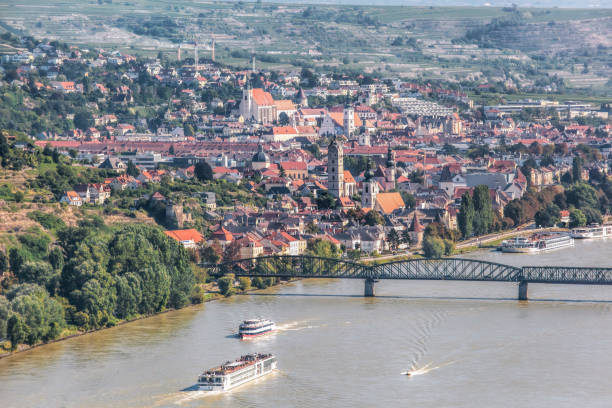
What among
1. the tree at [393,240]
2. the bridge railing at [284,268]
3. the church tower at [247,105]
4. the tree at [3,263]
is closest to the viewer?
the tree at [3,263]

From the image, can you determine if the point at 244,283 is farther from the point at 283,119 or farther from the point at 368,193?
the point at 283,119

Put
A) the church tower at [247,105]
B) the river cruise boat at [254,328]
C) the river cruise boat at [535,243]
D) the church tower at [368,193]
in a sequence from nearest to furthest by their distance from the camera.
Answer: the river cruise boat at [254,328]
the river cruise boat at [535,243]
the church tower at [368,193]
the church tower at [247,105]

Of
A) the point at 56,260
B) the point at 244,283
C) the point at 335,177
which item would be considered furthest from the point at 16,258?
the point at 335,177

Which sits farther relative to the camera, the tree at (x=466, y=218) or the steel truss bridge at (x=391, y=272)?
the tree at (x=466, y=218)

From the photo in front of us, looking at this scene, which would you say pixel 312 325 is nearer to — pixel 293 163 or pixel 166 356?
pixel 166 356

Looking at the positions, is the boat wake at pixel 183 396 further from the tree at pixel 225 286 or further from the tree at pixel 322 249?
the tree at pixel 322 249

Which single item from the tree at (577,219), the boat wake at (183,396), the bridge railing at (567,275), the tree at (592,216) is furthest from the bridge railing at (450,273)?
the tree at (592,216)

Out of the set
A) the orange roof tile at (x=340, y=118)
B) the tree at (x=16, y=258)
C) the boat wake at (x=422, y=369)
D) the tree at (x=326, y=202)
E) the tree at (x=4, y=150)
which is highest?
the tree at (x=4, y=150)
